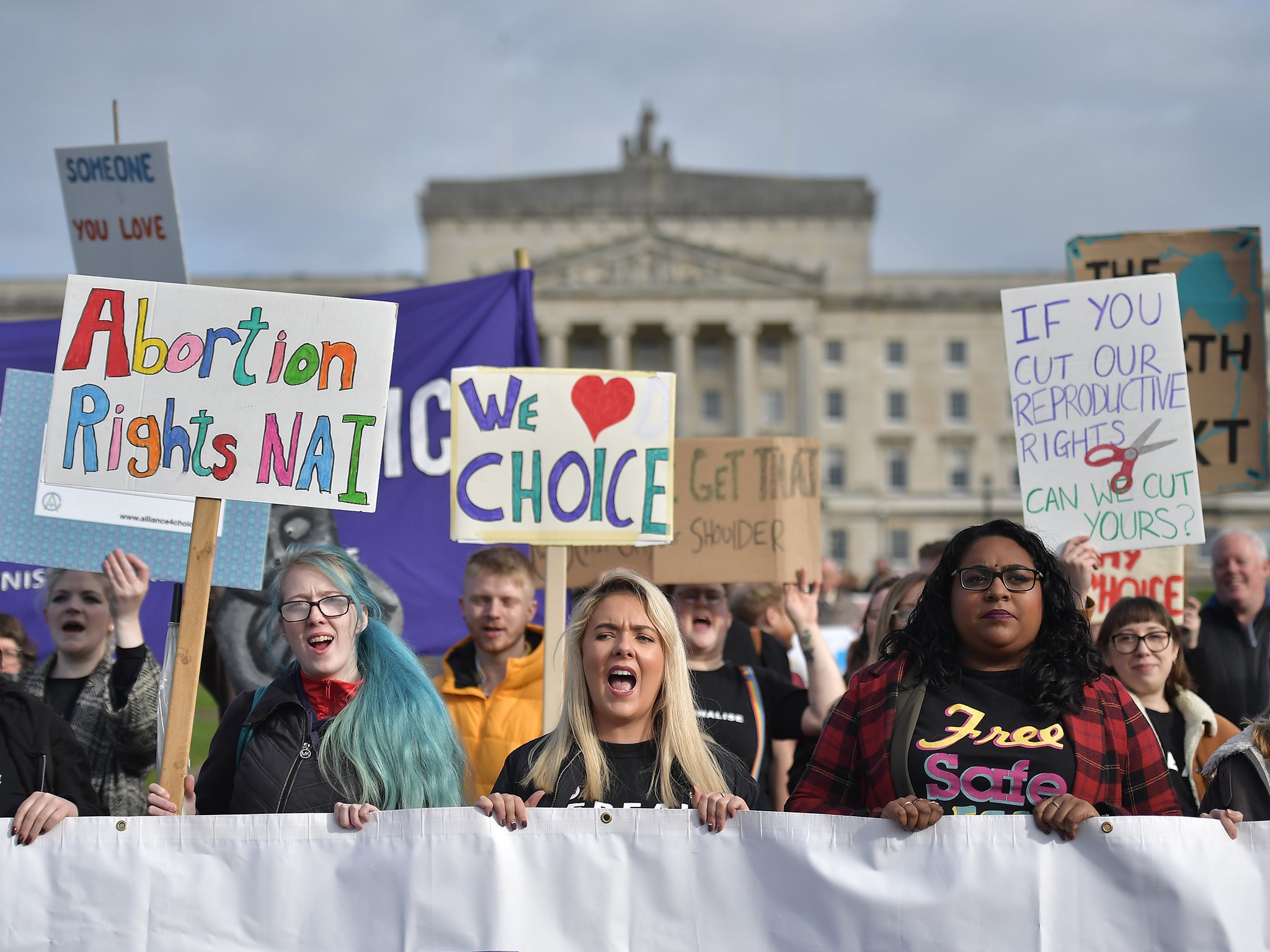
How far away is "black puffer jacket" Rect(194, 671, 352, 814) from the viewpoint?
329cm

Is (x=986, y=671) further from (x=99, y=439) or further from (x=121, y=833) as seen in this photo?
(x=99, y=439)

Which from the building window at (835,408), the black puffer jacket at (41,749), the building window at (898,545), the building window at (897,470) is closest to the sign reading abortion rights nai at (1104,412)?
the black puffer jacket at (41,749)

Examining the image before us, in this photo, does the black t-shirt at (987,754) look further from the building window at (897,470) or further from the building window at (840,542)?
the building window at (897,470)

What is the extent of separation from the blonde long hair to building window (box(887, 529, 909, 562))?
58181 millimetres

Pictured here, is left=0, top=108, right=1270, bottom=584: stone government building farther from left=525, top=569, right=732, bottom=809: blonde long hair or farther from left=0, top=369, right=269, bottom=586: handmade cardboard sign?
left=525, top=569, right=732, bottom=809: blonde long hair

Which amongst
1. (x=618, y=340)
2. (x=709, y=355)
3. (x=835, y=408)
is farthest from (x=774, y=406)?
(x=618, y=340)

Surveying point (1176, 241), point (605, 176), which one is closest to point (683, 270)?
point (605, 176)

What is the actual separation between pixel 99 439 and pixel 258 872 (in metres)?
1.39

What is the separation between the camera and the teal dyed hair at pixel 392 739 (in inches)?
129

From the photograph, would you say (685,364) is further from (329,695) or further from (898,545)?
(329,695)

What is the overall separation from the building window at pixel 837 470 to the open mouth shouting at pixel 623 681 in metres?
58.7

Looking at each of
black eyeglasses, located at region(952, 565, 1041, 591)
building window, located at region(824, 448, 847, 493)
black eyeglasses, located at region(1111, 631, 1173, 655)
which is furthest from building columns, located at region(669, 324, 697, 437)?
black eyeglasses, located at region(952, 565, 1041, 591)

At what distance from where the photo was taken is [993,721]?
9.80 ft

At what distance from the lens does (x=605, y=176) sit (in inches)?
2502
